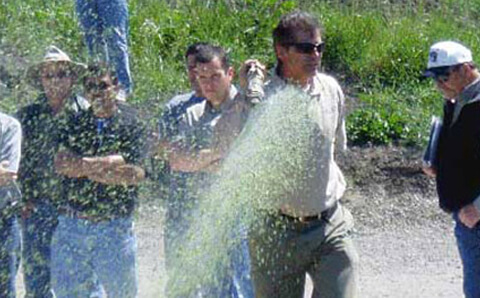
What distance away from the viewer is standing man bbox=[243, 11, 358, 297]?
5.96 meters

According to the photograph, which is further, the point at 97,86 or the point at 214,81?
the point at 97,86

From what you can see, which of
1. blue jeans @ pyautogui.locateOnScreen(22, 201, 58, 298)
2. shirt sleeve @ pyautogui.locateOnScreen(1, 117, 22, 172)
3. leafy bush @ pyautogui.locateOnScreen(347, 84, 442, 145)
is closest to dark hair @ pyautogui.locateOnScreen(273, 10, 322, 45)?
shirt sleeve @ pyautogui.locateOnScreen(1, 117, 22, 172)

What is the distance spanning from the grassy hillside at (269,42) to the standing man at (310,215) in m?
3.71

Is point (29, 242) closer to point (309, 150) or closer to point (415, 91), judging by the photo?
point (309, 150)

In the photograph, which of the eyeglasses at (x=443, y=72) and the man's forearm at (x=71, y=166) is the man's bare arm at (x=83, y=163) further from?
the eyeglasses at (x=443, y=72)

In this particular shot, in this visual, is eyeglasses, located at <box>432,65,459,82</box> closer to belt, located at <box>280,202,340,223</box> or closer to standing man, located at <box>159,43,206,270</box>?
belt, located at <box>280,202,340,223</box>

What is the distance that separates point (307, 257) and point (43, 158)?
1.67m

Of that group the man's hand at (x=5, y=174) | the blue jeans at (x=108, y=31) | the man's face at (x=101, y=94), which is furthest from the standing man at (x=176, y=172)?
the blue jeans at (x=108, y=31)

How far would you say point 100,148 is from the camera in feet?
21.5

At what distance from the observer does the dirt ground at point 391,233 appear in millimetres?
7914

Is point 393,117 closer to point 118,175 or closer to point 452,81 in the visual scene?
point 452,81

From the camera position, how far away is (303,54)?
596cm

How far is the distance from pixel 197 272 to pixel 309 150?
99 cm

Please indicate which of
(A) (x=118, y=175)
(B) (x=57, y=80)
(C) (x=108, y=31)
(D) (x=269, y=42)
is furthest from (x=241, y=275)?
(D) (x=269, y=42)
